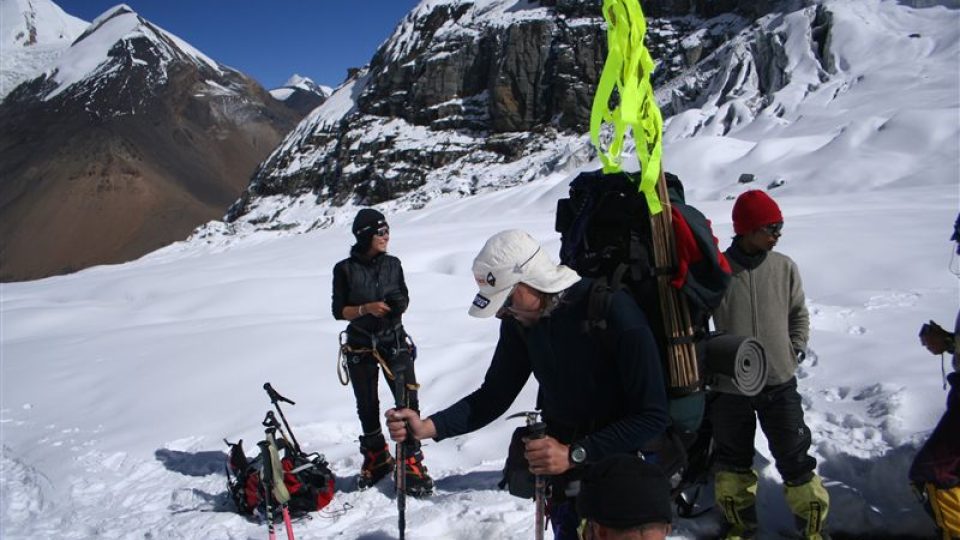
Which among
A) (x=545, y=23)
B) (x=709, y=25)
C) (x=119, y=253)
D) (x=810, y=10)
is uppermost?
(x=545, y=23)

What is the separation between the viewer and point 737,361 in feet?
7.36

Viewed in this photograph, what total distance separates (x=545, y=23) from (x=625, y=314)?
7587 cm

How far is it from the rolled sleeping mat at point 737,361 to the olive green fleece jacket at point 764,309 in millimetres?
589

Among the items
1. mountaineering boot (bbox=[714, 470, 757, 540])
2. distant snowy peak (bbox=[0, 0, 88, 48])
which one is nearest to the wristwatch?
mountaineering boot (bbox=[714, 470, 757, 540])

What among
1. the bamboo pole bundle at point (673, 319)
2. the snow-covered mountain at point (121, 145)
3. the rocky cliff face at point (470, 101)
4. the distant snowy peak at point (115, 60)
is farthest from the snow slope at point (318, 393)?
the distant snowy peak at point (115, 60)

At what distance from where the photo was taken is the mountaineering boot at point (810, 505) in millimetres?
2922

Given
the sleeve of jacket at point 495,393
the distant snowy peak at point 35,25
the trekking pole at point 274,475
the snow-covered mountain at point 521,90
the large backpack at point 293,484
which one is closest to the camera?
the sleeve of jacket at point 495,393

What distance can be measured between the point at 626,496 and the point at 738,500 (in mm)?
1893

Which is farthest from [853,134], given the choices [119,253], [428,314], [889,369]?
[119,253]

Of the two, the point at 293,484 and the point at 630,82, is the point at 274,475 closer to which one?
the point at 293,484

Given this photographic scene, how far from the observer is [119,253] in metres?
73.3

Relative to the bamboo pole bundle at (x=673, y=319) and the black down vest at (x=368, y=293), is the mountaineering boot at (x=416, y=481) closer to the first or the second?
the black down vest at (x=368, y=293)

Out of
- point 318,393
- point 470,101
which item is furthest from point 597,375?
point 470,101

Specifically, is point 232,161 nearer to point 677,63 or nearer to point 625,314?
point 677,63
